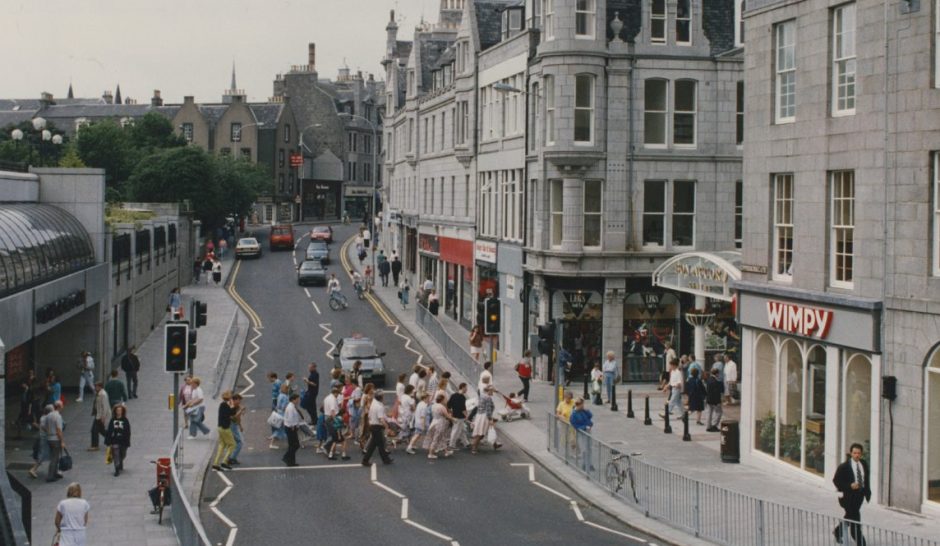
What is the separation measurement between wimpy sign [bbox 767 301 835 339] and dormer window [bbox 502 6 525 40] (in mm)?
23328

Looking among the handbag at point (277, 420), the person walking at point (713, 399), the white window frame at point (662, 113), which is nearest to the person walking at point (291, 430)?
the handbag at point (277, 420)

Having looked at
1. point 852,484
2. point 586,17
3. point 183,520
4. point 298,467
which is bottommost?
point 298,467

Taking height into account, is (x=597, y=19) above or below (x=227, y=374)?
above

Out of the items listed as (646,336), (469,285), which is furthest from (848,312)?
(469,285)

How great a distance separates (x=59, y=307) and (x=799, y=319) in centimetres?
1871

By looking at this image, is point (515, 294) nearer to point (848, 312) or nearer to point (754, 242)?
point (754, 242)

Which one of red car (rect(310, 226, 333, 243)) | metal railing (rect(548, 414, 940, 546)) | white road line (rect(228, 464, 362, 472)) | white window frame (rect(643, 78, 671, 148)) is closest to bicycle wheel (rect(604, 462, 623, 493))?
metal railing (rect(548, 414, 940, 546))

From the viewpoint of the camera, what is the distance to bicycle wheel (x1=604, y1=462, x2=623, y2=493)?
2298 centimetres

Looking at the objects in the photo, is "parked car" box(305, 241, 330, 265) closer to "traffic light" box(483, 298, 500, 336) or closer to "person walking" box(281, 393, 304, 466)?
"traffic light" box(483, 298, 500, 336)

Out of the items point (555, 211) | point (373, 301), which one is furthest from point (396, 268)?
point (555, 211)

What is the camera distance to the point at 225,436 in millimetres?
25656

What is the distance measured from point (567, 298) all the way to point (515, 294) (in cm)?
435

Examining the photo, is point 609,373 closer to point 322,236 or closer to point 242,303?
point 242,303

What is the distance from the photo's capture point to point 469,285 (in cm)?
5259
